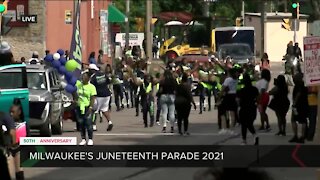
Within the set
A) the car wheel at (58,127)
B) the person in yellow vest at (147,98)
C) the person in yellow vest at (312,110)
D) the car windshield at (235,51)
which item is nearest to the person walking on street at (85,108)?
the car wheel at (58,127)

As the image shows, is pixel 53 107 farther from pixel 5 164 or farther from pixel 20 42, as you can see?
pixel 20 42

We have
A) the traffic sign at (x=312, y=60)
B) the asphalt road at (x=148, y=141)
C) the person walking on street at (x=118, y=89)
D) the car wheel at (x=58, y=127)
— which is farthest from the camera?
the person walking on street at (x=118, y=89)

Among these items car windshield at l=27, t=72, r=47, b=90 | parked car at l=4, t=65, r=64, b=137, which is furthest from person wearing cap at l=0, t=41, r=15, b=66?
car windshield at l=27, t=72, r=47, b=90

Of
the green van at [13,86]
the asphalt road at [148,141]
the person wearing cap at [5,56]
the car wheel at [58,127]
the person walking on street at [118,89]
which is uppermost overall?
the person wearing cap at [5,56]

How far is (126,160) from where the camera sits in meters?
15.0

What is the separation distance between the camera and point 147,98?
94.8 ft

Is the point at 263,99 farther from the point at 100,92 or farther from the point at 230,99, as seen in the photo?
the point at 100,92

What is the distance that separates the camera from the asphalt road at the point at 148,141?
18219 millimetres

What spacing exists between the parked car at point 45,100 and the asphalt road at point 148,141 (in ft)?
2.56

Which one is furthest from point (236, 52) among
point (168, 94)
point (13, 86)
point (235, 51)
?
point (13, 86)

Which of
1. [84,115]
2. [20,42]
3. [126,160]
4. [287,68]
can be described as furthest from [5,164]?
[20,42]

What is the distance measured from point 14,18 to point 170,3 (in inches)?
1550

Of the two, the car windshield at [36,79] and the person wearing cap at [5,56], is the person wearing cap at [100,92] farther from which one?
the person wearing cap at [5,56]

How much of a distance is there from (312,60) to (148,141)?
32.2ft
